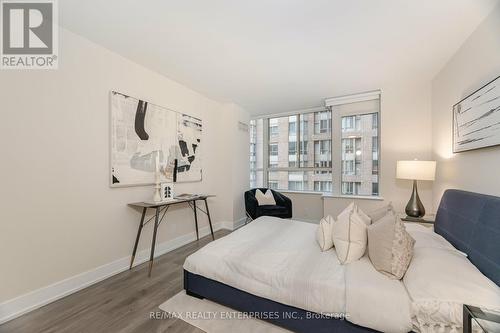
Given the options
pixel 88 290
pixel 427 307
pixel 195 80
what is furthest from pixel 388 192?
pixel 88 290

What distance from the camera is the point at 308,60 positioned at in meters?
2.55

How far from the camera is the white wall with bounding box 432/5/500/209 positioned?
1.72 metres

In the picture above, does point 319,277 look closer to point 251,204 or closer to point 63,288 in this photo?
point 63,288

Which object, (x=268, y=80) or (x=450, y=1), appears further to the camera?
(x=268, y=80)

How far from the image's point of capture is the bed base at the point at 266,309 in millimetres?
1398

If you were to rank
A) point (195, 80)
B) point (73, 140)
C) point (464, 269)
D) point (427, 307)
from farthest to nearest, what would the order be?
point (195, 80) < point (73, 140) < point (464, 269) < point (427, 307)

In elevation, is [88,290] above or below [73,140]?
below

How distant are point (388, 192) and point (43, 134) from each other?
4523 millimetres

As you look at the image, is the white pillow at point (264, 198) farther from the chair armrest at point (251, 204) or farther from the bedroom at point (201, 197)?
the bedroom at point (201, 197)

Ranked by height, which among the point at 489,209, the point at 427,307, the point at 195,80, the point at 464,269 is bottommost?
the point at 427,307

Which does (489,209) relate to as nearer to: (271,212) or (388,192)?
(388,192)

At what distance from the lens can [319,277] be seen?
1.47 m

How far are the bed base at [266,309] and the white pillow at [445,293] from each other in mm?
338

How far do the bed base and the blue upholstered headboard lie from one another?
88cm
